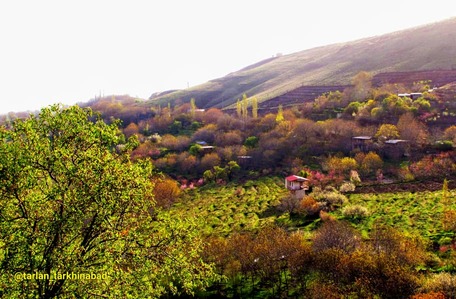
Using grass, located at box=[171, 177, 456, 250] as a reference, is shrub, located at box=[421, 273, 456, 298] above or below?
above

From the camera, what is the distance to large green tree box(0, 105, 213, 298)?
11.9 metres

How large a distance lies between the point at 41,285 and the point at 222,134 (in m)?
82.1

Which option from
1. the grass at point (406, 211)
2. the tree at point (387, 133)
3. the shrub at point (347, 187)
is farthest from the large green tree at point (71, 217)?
the tree at point (387, 133)

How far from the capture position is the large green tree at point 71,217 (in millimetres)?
11906

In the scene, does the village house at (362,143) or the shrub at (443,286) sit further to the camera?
the village house at (362,143)

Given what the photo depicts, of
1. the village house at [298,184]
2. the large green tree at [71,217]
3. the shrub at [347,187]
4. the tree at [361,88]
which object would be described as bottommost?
the shrub at [347,187]

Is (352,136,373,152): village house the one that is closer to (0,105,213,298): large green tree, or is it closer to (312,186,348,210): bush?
(312,186,348,210): bush

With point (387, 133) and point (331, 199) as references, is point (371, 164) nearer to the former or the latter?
point (387, 133)

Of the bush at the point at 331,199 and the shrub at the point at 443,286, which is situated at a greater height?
the shrub at the point at 443,286

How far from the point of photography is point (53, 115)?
13.2m

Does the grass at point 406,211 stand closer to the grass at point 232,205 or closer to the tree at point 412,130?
the grass at point 232,205

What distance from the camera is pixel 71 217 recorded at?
41.1 feet

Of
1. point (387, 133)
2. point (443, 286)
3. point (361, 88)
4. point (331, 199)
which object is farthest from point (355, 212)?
point (361, 88)

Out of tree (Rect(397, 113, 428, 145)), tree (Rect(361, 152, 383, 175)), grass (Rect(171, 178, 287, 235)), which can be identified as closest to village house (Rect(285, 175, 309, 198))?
grass (Rect(171, 178, 287, 235))
